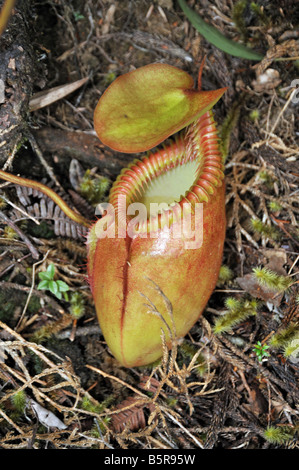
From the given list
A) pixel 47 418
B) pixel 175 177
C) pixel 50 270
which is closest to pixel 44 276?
pixel 50 270

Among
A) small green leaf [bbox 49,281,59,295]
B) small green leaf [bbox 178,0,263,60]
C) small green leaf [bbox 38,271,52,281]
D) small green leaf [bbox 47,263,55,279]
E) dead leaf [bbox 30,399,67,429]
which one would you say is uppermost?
small green leaf [bbox 178,0,263,60]

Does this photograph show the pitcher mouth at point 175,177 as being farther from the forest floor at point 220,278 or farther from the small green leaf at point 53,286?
the small green leaf at point 53,286

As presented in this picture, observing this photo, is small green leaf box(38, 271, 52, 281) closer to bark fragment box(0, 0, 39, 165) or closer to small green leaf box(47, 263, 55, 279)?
small green leaf box(47, 263, 55, 279)

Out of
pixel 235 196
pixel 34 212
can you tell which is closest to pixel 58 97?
pixel 34 212

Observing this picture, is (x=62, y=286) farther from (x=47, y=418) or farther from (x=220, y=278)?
(x=220, y=278)

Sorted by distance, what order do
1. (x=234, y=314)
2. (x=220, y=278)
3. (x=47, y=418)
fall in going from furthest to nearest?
(x=220, y=278), (x=234, y=314), (x=47, y=418)

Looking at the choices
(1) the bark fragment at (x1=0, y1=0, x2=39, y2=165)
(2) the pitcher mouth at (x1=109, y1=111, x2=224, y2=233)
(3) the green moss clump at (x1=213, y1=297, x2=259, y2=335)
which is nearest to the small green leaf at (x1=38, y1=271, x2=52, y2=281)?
(2) the pitcher mouth at (x1=109, y1=111, x2=224, y2=233)
